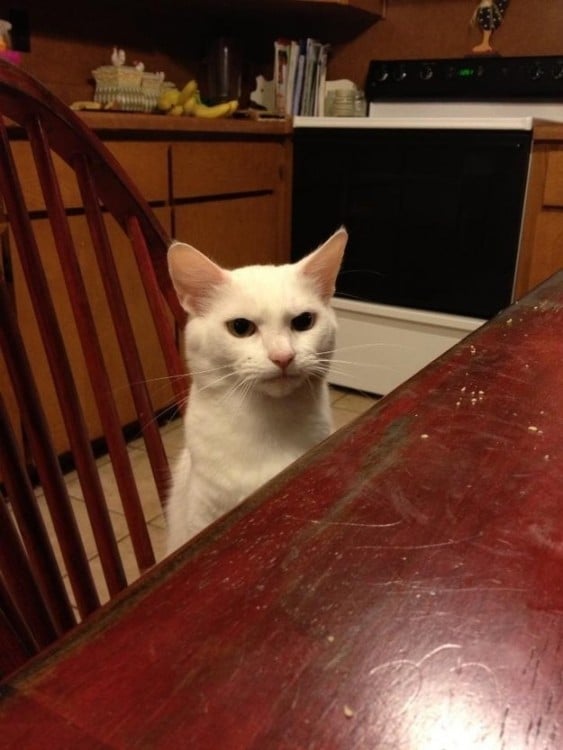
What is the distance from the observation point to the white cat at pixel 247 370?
0.89 m

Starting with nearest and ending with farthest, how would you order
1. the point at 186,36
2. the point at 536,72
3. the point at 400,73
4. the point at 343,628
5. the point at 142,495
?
the point at 343,628 → the point at 142,495 → the point at 536,72 → the point at 400,73 → the point at 186,36

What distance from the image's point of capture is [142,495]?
1916mm

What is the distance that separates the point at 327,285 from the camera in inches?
39.4

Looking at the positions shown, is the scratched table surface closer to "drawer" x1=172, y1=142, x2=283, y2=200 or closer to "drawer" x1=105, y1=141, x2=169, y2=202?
"drawer" x1=105, y1=141, x2=169, y2=202

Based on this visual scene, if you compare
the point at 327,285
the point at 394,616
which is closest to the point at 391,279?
the point at 327,285

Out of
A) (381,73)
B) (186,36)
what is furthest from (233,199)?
(186,36)

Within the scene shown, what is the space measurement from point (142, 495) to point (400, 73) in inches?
79.1

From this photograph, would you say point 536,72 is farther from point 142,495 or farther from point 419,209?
point 142,495

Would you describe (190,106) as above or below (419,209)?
above

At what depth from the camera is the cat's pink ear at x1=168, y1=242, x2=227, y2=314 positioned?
2.84 ft

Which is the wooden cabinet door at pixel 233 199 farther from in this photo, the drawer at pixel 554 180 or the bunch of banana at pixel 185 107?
the drawer at pixel 554 180

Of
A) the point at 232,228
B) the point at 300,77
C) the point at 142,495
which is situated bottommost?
the point at 142,495

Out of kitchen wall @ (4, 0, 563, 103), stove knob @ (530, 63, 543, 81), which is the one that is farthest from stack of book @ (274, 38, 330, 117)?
stove knob @ (530, 63, 543, 81)

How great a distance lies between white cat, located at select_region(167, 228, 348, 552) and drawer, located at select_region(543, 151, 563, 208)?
1537 mm
